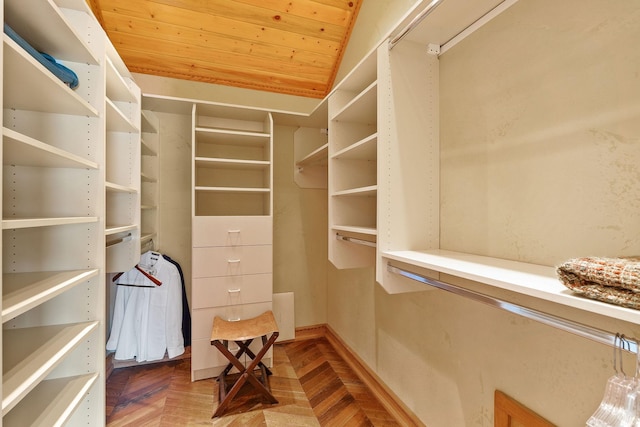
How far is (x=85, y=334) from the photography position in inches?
46.9

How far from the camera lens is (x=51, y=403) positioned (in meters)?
1.11

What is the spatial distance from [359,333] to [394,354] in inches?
21.1

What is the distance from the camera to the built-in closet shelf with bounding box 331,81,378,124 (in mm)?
1501

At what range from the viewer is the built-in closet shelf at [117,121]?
1566 mm

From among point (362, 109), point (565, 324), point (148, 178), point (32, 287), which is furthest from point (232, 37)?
point (565, 324)

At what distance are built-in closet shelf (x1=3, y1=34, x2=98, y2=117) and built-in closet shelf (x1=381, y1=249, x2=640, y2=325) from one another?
54.4 inches

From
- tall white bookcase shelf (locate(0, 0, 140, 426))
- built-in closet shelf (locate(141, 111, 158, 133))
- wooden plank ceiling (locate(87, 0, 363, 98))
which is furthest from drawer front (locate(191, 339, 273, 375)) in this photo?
wooden plank ceiling (locate(87, 0, 363, 98))

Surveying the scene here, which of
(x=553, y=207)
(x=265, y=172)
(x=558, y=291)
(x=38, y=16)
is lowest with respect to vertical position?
(x=558, y=291)

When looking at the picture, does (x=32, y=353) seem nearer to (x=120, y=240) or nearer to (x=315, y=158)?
(x=120, y=240)

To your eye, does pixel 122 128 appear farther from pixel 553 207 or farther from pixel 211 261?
pixel 553 207

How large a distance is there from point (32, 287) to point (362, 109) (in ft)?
5.48

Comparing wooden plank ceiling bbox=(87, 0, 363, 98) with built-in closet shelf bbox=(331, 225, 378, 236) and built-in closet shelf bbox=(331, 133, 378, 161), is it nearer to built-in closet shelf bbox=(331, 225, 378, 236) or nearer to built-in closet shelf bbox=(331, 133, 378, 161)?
built-in closet shelf bbox=(331, 133, 378, 161)

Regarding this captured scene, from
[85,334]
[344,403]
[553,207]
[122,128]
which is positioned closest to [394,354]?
[344,403]

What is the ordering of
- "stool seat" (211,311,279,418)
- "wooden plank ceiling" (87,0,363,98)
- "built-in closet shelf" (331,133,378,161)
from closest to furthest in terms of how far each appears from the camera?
"built-in closet shelf" (331,133,378,161) → "stool seat" (211,311,279,418) → "wooden plank ceiling" (87,0,363,98)
